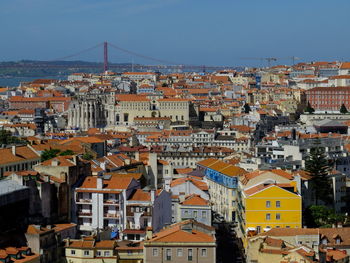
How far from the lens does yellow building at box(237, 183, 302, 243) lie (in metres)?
34.6

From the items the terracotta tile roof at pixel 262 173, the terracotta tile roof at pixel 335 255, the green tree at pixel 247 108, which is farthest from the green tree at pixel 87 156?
the green tree at pixel 247 108

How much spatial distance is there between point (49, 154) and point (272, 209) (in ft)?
51.9

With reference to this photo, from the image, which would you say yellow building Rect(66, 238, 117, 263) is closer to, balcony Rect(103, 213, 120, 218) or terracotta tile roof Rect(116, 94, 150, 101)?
balcony Rect(103, 213, 120, 218)

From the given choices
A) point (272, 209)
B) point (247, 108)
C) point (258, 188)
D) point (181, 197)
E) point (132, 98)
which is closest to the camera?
point (272, 209)

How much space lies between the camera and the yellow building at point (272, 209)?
34.6 metres

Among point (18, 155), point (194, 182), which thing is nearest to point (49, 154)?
point (18, 155)

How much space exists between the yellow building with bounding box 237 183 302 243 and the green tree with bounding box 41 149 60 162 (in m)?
14.1

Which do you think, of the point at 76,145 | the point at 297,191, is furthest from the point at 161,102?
the point at 297,191

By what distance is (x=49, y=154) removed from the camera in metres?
46.3

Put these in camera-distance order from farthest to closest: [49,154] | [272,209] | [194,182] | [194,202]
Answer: [49,154]
[194,182]
[272,209]
[194,202]

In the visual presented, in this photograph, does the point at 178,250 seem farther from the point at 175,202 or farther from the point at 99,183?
the point at 175,202

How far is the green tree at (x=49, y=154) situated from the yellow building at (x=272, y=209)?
1405 centimetres

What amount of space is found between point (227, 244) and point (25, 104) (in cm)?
7969

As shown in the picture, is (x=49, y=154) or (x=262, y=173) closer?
(x=262, y=173)
